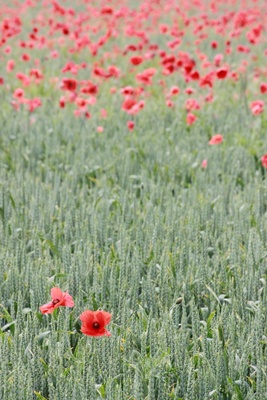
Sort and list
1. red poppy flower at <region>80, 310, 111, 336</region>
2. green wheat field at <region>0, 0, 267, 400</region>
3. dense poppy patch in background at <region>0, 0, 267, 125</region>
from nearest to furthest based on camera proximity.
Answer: red poppy flower at <region>80, 310, 111, 336</region>, green wheat field at <region>0, 0, 267, 400</region>, dense poppy patch in background at <region>0, 0, 267, 125</region>

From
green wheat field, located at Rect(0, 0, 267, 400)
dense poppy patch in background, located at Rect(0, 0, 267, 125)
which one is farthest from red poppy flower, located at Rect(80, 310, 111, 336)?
dense poppy patch in background, located at Rect(0, 0, 267, 125)

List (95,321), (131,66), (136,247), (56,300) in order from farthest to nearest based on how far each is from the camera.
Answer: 1. (131,66)
2. (136,247)
3. (56,300)
4. (95,321)

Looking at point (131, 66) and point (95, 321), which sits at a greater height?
point (95, 321)

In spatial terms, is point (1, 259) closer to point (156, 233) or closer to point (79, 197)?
point (156, 233)

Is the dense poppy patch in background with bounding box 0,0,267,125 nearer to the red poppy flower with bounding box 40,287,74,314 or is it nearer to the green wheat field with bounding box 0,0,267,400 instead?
the green wheat field with bounding box 0,0,267,400

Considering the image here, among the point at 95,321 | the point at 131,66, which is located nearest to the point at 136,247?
the point at 95,321

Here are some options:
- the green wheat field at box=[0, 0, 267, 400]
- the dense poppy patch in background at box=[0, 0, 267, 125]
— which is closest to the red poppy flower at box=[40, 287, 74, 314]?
the green wheat field at box=[0, 0, 267, 400]

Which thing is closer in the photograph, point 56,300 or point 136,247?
point 56,300

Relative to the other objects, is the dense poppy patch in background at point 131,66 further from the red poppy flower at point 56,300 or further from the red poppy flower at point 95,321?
the red poppy flower at point 95,321

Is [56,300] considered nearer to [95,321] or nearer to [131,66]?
[95,321]

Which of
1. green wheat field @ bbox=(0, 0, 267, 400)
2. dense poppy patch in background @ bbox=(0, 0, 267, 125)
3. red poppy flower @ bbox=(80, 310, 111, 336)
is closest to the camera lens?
red poppy flower @ bbox=(80, 310, 111, 336)

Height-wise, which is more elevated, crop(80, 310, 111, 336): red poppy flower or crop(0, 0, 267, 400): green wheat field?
crop(80, 310, 111, 336): red poppy flower

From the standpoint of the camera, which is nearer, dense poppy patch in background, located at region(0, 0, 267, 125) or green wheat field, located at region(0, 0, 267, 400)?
green wheat field, located at region(0, 0, 267, 400)

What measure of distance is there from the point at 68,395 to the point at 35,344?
307 mm
